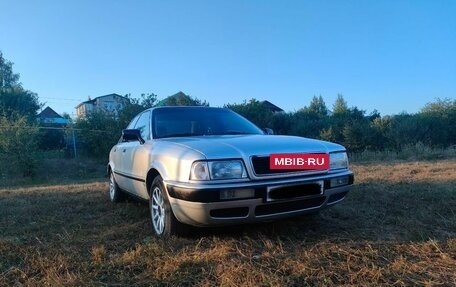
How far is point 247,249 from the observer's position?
3.33 meters

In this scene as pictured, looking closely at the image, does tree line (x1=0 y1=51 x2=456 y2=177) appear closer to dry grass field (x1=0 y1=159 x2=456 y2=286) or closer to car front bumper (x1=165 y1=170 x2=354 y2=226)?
dry grass field (x1=0 y1=159 x2=456 y2=286)

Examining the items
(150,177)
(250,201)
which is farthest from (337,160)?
(150,177)

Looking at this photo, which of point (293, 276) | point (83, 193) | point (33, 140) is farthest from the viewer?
point (33, 140)

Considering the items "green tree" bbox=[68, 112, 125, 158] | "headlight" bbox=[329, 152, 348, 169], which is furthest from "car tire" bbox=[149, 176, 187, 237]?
"green tree" bbox=[68, 112, 125, 158]

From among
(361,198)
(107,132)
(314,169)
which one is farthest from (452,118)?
(314,169)

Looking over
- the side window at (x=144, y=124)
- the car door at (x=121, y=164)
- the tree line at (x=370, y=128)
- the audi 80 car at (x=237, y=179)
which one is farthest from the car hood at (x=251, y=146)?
the tree line at (x=370, y=128)

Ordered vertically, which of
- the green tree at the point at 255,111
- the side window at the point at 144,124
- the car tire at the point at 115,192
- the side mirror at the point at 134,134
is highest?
the green tree at the point at 255,111

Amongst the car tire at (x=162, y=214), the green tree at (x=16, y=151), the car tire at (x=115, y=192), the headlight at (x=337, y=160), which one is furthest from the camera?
the green tree at (x=16, y=151)

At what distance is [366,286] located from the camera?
100 inches

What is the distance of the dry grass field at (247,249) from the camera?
2.74 m

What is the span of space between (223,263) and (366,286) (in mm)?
1001

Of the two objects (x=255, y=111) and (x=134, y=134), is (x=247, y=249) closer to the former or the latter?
(x=134, y=134)

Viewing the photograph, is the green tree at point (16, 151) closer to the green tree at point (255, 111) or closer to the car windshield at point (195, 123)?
the green tree at point (255, 111)

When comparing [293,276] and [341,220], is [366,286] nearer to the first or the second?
[293,276]
